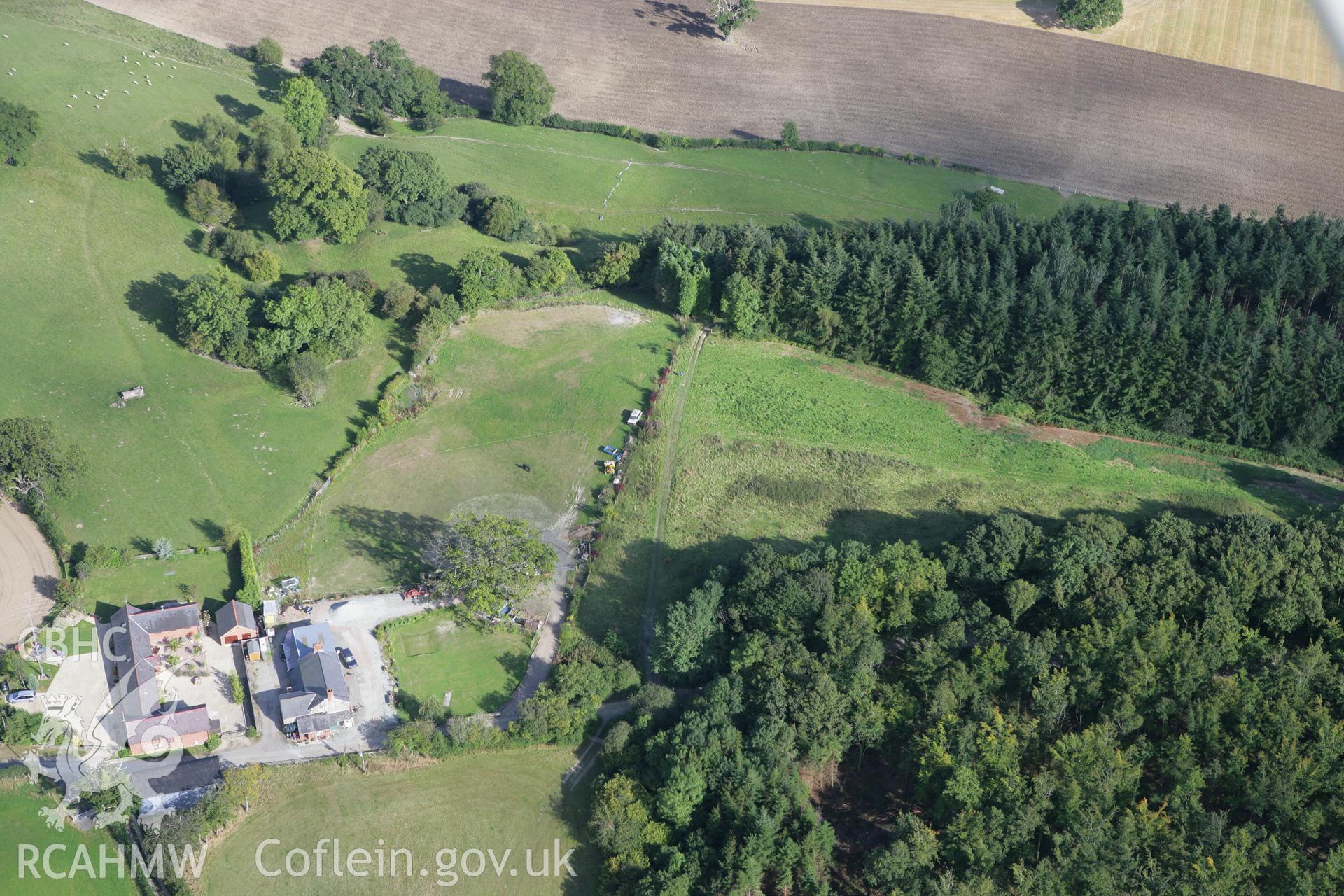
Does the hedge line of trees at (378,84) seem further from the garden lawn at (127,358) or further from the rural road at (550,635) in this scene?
the rural road at (550,635)

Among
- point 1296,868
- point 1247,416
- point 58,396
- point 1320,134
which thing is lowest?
point 1296,868

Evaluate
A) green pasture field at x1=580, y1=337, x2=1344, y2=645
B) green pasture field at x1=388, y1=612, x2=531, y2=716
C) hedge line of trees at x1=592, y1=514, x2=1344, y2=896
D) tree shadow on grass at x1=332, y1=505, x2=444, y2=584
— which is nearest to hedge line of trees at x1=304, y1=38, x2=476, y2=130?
green pasture field at x1=580, y1=337, x2=1344, y2=645

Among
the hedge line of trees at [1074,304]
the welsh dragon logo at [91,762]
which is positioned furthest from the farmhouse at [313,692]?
the hedge line of trees at [1074,304]

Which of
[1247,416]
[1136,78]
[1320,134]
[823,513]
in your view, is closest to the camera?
[823,513]

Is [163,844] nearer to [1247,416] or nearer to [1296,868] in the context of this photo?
[1296,868]

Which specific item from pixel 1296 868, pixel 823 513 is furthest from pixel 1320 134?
pixel 1296 868

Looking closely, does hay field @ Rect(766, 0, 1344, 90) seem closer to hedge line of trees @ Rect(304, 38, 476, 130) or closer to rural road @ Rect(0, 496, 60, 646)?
hedge line of trees @ Rect(304, 38, 476, 130)
